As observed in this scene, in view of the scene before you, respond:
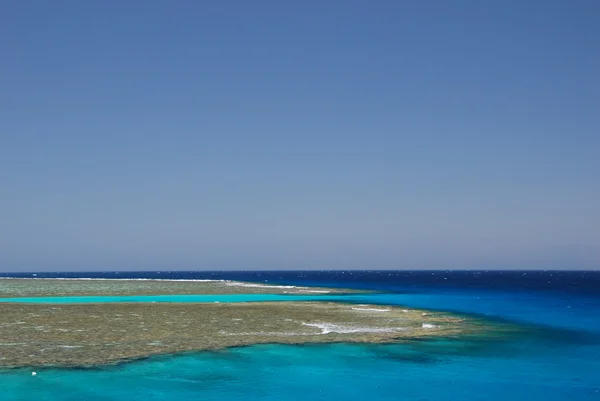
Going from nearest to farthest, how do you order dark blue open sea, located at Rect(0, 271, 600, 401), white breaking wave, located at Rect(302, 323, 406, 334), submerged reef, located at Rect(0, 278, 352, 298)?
1. dark blue open sea, located at Rect(0, 271, 600, 401)
2. white breaking wave, located at Rect(302, 323, 406, 334)
3. submerged reef, located at Rect(0, 278, 352, 298)

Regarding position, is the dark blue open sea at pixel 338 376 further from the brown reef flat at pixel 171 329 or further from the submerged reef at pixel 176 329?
the brown reef flat at pixel 171 329

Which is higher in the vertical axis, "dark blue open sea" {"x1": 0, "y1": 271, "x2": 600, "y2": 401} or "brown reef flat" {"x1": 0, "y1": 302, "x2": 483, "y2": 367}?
"brown reef flat" {"x1": 0, "y1": 302, "x2": 483, "y2": 367}

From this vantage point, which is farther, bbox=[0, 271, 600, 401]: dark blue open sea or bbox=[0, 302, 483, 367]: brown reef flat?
bbox=[0, 302, 483, 367]: brown reef flat

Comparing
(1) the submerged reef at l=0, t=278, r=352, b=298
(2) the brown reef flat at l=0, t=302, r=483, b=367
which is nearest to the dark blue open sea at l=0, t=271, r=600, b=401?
(2) the brown reef flat at l=0, t=302, r=483, b=367

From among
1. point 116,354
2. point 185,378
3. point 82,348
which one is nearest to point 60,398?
point 185,378

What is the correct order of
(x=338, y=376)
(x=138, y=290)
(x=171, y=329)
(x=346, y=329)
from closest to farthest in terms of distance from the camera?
(x=338, y=376)
(x=171, y=329)
(x=346, y=329)
(x=138, y=290)

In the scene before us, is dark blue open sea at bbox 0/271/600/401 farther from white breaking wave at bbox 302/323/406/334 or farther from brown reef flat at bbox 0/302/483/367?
white breaking wave at bbox 302/323/406/334

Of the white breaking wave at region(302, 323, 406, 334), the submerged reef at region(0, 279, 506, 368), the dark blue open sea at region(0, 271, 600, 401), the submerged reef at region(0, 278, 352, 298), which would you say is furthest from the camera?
the submerged reef at region(0, 278, 352, 298)

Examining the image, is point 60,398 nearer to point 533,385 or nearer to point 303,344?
point 303,344

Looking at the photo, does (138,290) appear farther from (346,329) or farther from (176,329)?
(346,329)

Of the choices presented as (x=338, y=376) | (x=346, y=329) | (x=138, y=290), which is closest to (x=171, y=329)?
Result: (x=346, y=329)

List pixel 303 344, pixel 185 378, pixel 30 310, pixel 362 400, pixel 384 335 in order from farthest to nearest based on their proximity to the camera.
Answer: pixel 30 310
pixel 384 335
pixel 303 344
pixel 185 378
pixel 362 400
